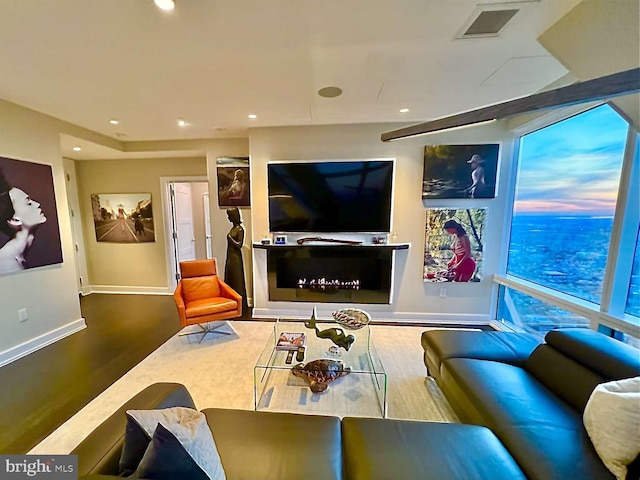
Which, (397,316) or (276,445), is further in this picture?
(397,316)

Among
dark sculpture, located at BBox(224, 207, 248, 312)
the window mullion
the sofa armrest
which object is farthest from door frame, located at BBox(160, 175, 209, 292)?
the window mullion

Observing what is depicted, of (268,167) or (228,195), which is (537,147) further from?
(228,195)

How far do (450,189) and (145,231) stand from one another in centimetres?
526

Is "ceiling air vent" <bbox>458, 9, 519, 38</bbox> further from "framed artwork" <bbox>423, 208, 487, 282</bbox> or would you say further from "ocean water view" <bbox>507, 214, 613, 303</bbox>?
"framed artwork" <bbox>423, 208, 487, 282</bbox>

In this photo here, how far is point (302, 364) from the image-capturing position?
7.34 feet

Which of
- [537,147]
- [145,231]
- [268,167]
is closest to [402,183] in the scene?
[537,147]

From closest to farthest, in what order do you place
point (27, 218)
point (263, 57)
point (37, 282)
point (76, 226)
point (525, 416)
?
point (525, 416) → point (263, 57) → point (27, 218) → point (37, 282) → point (76, 226)

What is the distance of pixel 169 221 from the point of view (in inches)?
196

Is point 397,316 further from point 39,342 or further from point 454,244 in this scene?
point 39,342

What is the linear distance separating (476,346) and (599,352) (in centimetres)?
→ 71

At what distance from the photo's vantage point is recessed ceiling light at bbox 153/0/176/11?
4.67 ft

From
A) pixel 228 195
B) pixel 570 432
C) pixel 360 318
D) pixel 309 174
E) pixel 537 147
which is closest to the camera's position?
pixel 570 432

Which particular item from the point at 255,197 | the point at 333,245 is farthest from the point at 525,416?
the point at 255,197

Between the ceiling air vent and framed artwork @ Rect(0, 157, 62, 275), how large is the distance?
14.3 feet
